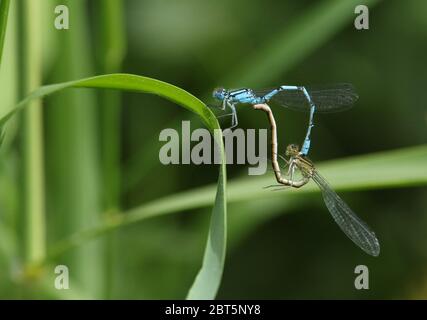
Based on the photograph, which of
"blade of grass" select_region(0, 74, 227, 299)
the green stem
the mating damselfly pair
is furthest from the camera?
the mating damselfly pair

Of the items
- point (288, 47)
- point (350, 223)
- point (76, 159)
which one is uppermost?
point (288, 47)

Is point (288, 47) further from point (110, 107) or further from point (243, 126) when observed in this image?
point (243, 126)

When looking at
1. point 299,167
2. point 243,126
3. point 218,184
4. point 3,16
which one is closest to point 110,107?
point 299,167

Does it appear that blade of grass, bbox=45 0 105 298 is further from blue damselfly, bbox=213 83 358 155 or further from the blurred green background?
blue damselfly, bbox=213 83 358 155

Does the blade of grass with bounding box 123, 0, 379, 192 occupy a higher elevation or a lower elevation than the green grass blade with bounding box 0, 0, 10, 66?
higher

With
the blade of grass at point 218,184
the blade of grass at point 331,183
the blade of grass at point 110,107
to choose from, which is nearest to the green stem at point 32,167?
the blade of grass at point 331,183

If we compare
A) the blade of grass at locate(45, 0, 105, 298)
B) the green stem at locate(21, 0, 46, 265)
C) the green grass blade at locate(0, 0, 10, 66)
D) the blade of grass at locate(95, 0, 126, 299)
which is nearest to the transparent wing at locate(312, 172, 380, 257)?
the blade of grass at locate(95, 0, 126, 299)

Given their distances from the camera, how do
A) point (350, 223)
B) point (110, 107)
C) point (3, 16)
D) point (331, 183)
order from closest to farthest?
point (3, 16)
point (331, 183)
point (350, 223)
point (110, 107)
